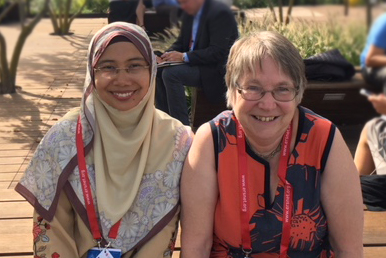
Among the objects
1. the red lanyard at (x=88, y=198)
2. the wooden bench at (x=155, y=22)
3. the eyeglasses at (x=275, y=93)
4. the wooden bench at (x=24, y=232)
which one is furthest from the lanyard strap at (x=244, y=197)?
the wooden bench at (x=155, y=22)

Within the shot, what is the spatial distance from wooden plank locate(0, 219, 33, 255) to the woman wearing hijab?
2.17ft

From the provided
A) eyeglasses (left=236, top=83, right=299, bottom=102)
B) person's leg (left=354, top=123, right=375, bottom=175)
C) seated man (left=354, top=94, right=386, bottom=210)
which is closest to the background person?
eyeglasses (left=236, top=83, right=299, bottom=102)

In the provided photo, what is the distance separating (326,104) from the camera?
14.9 feet

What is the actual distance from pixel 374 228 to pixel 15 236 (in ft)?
5.40

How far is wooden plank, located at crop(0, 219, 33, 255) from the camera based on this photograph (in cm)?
282

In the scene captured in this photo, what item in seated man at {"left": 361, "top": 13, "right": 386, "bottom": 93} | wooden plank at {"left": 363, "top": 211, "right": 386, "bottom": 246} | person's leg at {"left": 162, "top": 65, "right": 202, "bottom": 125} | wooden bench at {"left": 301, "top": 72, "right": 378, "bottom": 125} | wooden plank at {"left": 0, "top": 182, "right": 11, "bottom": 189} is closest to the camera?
seated man at {"left": 361, "top": 13, "right": 386, "bottom": 93}

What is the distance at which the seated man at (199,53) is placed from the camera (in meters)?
4.40

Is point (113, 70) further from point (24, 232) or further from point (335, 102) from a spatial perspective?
point (335, 102)

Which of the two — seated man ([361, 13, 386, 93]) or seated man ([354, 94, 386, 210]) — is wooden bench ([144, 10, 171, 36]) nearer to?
seated man ([354, 94, 386, 210])

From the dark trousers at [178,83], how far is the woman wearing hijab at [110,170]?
2.39 m

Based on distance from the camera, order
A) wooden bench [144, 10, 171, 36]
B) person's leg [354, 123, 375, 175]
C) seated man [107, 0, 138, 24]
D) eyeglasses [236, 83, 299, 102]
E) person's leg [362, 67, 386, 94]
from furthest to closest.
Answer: wooden bench [144, 10, 171, 36]
seated man [107, 0, 138, 24]
person's leg [354, 123, 375, 175]
eyeglasses [236, 83, 299, 102]
person's leg [362, 67, 386, 94]

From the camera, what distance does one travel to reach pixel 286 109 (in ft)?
6.75

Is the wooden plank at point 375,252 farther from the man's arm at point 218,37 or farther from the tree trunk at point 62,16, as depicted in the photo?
the man's arm at point 218,37

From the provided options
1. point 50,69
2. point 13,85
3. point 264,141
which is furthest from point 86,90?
point 13,85
